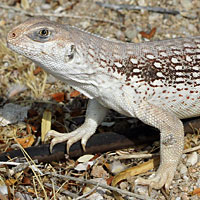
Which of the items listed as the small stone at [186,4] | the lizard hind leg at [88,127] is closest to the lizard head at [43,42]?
the lizard hind leg at [88,127]

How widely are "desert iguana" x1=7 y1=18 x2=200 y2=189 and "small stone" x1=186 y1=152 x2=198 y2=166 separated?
0.30 m

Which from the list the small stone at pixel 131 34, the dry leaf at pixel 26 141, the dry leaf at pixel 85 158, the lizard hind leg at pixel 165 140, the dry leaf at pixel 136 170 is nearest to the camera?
the lizard hind leg at pixel 165 140

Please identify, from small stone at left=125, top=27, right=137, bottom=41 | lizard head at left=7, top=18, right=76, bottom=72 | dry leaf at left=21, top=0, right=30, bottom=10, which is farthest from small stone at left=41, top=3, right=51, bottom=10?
lizard head at left=7, top=18, right=76, bottom=72

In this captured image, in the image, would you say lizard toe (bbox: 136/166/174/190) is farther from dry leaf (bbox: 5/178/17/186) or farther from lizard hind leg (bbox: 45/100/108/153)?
dry leaf (bbox: 5/178/17/186)

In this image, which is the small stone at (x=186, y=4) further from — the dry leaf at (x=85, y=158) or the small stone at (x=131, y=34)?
the dry leaf at (x=85, y=158)

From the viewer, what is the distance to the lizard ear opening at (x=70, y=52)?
3148 mm

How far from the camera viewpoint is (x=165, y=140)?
344cm

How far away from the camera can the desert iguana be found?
3189 millimetres

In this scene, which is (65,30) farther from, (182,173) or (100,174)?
(182,173)

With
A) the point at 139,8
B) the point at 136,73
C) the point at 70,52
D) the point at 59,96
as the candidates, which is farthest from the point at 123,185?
the point at 139,8

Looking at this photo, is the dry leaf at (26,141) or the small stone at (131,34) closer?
the dry leaf at (26,141)

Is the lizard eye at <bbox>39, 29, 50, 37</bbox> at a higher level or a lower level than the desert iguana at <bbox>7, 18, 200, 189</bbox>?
higher

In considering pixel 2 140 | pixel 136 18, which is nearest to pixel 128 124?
pixel 2 140

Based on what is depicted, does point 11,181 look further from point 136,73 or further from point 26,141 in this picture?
point 136,73
